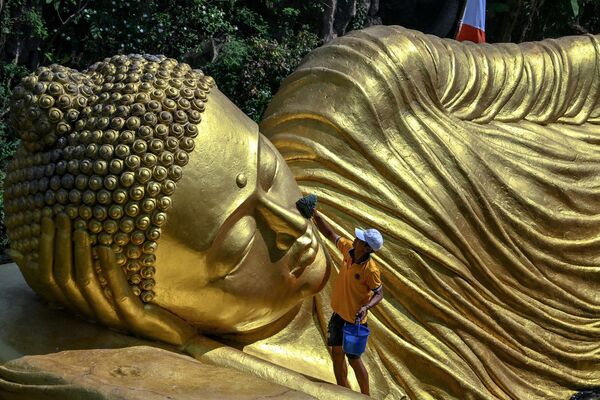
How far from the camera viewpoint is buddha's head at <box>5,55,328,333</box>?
2316mm

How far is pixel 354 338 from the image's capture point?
2.60 meters

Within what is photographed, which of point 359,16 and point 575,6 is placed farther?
point 575,6

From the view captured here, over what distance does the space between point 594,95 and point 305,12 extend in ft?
20.3

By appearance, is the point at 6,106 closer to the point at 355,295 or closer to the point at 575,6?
the point at 355,295

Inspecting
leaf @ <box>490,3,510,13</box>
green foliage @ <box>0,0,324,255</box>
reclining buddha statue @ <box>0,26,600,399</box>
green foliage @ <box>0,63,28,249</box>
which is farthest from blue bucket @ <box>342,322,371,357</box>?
leaf @ <box>490,3,510,13</box>

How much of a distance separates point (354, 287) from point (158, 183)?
689 millimetres

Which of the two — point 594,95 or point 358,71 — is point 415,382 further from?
point 594,95

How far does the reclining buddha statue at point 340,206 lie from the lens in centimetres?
236

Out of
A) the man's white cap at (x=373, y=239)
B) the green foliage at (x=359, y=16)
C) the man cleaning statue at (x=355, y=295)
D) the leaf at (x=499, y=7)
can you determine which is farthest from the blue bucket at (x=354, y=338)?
the leaf at (x=499, y=7)

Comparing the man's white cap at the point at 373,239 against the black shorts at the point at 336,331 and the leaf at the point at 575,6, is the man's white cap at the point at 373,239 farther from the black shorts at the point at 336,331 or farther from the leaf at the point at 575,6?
the leaf at the point at 575,6

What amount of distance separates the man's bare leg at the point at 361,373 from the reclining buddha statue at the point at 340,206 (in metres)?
0.16

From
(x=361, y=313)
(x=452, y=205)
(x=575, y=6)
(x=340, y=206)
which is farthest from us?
(x=575, y=6)

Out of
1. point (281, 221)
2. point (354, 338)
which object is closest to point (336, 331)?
point (354, 338)

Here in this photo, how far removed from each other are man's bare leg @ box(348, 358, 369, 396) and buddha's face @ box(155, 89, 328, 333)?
0.27m
